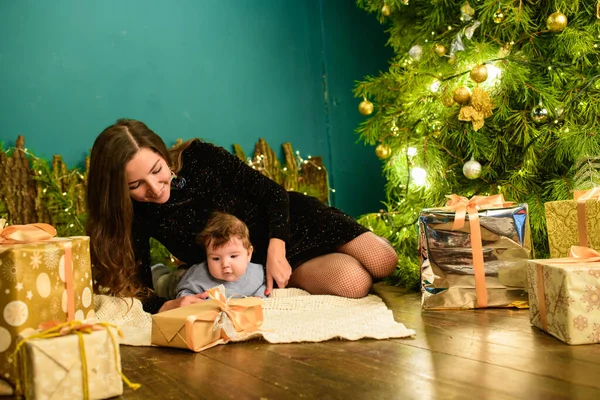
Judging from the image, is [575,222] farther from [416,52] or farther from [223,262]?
[223,262]

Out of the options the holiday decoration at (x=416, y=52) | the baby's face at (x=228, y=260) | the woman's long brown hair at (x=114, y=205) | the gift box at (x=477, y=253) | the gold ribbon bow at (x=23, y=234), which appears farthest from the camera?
the holiday decoration at (x=416, y=52)

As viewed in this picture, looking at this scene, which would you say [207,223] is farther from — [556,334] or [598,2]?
[598,2]

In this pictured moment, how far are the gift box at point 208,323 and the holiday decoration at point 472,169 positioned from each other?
105cm

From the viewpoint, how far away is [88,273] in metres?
1.58

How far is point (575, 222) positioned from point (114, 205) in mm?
1549

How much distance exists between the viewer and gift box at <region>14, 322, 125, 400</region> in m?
1.18

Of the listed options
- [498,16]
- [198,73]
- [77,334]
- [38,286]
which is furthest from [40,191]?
[498,16]

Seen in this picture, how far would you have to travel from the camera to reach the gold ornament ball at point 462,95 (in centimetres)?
222

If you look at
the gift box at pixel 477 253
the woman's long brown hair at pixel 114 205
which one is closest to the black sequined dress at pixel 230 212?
the woman's long brown hair at pixel 114 205

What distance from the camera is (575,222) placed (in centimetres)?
181

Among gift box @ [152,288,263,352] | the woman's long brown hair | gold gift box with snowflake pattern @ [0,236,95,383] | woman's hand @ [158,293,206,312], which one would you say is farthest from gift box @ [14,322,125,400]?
the woman's long brown hair

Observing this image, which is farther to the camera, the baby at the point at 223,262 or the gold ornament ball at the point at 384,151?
the gold ornament ball at the point at 384,151

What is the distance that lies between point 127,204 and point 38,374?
912 mm

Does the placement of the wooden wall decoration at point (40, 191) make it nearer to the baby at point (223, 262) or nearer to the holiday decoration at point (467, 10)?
the baby at point (223, 262)
